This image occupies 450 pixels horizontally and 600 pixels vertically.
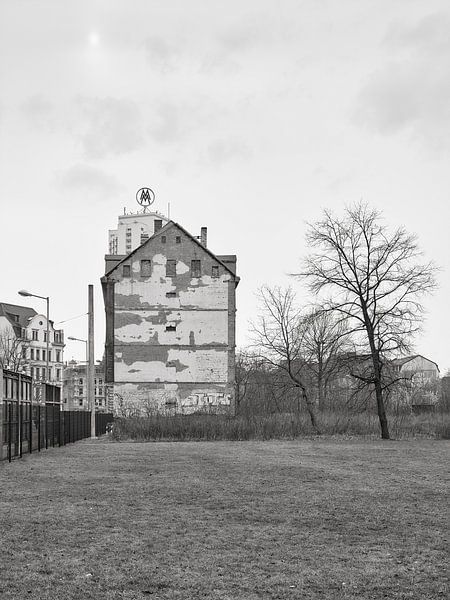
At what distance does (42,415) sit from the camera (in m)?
30.0

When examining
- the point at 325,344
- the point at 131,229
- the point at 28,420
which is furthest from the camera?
the point at 131,229

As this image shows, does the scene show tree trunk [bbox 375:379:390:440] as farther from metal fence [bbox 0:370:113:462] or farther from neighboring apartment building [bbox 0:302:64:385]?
neighboring apartment building [bbox 0:302:64:385]

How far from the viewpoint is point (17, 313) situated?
110 m

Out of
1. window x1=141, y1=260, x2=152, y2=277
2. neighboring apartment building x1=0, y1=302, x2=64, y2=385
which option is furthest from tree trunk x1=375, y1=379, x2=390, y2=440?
neighboring apartment building x1=0, y1=302, x2=64, y2=385

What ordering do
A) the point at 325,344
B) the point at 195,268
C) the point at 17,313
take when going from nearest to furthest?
the point at 195,268 → the point at 325,344 → the point at 17,313

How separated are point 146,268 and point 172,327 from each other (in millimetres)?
4754

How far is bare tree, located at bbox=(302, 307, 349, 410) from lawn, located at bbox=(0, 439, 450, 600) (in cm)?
2001

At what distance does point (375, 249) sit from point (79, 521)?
3098 cm

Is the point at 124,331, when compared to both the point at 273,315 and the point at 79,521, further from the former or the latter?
→ the point at 79,521

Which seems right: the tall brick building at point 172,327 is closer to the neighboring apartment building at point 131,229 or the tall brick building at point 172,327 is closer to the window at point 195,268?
the window at point 195,268

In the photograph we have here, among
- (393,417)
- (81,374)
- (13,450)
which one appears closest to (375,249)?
(393,417)

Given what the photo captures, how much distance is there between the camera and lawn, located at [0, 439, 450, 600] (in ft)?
23.3

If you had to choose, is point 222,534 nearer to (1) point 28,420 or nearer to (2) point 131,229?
(1) point 28,420

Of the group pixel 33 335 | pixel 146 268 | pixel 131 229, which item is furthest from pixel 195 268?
pixel 131 229
